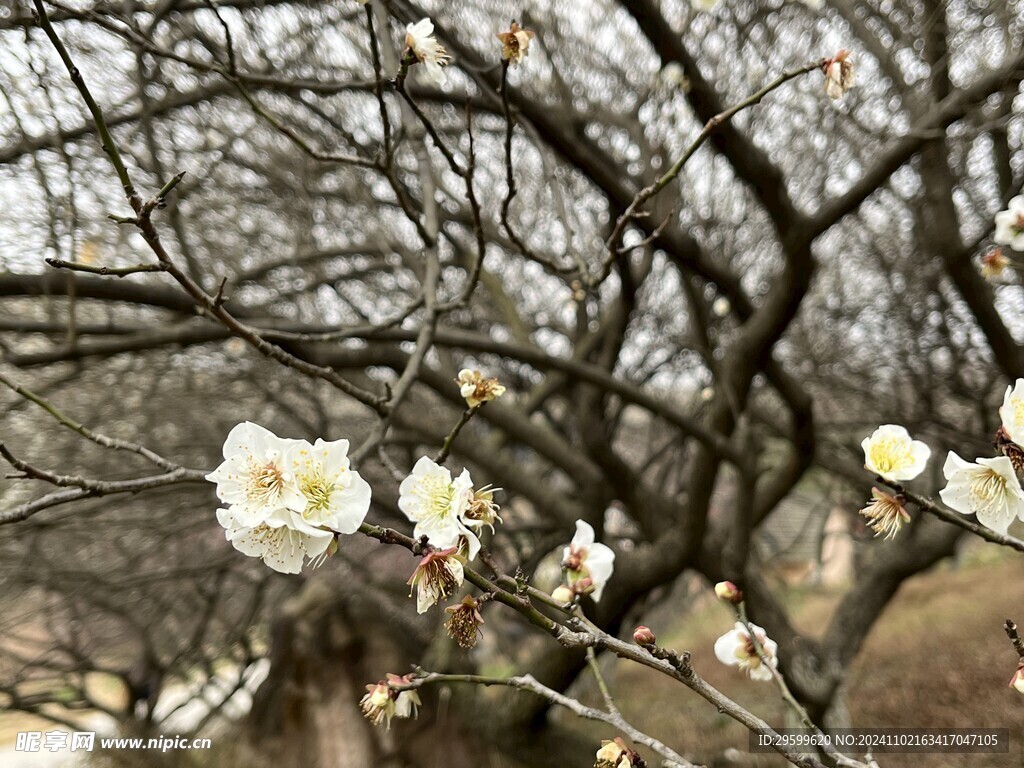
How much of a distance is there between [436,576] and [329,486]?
0.20 meters

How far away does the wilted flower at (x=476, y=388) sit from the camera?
3.99ft

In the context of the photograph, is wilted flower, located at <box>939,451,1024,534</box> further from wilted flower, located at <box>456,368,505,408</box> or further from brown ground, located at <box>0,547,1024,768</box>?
brown ground, located at <box>0,547,1024,768</box>

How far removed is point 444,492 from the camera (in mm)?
1054

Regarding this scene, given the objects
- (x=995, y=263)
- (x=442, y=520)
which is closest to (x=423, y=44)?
(x=442, y=520)

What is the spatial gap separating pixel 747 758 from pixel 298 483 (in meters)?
4.33

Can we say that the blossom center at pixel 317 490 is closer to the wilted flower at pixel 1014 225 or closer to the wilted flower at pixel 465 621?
the wilted flower at pixel 465 621

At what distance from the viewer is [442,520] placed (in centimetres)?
101

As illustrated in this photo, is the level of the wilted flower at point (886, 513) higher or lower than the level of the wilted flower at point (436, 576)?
higher

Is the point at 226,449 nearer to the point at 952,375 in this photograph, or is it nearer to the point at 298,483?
the point at 298,483

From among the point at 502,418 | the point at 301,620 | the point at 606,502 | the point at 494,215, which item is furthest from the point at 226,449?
the point at 494,215

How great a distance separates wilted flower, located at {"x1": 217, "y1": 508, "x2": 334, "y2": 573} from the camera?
85 centimetres

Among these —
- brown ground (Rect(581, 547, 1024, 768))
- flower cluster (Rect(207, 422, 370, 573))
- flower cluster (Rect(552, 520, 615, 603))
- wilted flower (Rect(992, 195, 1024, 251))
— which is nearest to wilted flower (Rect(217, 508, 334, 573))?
flower cluster (Rect(207, 422, 370, 573))

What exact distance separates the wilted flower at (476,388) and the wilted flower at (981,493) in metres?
0.74

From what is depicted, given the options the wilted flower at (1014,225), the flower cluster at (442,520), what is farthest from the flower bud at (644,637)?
the wilted flower at (1014,225)
